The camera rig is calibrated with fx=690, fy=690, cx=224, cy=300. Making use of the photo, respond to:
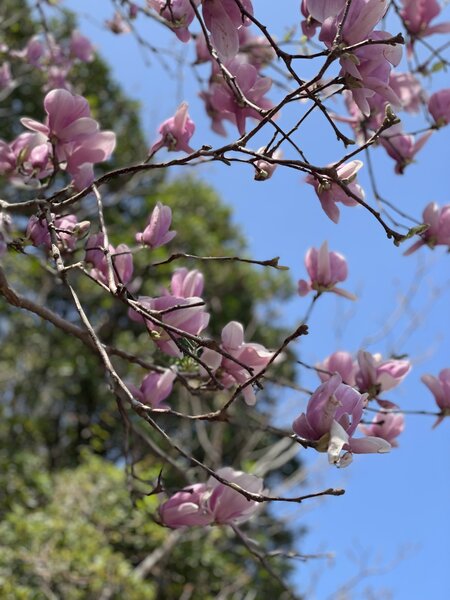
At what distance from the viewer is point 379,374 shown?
1059 mm

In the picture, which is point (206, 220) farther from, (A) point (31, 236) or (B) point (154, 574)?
(A) point (31, 236)

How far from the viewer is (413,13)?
1311 millimetres

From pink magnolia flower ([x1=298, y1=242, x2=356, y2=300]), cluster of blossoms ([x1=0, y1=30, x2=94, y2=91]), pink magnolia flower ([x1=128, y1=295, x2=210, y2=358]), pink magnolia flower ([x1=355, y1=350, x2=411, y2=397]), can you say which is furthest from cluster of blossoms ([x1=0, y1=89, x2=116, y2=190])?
A: cluster of blossoms ([x1=0, y1=30, x2=94, y2=91])

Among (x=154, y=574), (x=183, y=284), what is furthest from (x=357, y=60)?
(x=154, y=574)

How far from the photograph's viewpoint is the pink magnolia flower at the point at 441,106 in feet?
3.87

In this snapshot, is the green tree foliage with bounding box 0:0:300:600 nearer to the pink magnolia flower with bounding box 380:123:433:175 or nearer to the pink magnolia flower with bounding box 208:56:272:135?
the pink magnolia flower with bounding box 380:123:433:175

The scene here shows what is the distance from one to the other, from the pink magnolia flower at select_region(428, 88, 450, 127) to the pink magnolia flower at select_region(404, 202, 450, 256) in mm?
172

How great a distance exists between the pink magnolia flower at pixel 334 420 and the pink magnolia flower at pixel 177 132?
19.3 inches

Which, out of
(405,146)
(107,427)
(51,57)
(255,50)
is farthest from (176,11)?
(107,427)

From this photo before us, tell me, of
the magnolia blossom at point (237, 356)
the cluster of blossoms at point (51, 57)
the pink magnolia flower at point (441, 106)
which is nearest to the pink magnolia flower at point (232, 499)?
the magnolia blossom at point (237, 356)

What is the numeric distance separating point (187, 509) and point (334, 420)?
322 millimetres

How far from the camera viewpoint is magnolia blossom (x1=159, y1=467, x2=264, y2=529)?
871 millimetres

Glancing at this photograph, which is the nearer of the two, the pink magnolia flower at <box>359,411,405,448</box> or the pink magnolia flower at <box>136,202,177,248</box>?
the pink magnolia flower at <box>136,202,177,248</box>

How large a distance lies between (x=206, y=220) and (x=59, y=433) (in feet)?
7.65
